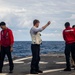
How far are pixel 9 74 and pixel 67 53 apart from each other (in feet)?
9.18

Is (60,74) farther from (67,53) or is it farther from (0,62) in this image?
(0,62)

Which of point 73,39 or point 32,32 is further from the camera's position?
point 73,39

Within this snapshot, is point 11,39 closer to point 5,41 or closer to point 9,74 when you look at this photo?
point 5,41

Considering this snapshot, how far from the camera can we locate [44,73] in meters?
15.2

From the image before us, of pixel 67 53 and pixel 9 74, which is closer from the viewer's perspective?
pixel 9 74

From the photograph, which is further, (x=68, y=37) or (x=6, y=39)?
(x=68, y=37)

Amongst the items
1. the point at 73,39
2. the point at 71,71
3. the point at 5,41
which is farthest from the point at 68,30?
the point at 5,41

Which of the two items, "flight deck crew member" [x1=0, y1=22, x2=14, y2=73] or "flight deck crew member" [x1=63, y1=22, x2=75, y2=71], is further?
"flight deck crew member" [x1=63, y1=22, x2=75, y2=71]

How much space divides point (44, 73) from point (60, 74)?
2.30ft

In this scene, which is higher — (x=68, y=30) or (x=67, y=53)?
(x=68, y=30)

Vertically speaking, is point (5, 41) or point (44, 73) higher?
point (5, 41)

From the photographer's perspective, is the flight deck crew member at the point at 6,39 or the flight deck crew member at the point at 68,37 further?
the flight deck crew member at the point at 68,37

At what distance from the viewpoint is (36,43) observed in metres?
15.0

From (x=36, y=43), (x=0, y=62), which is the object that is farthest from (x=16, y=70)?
(x=36, y=43)
